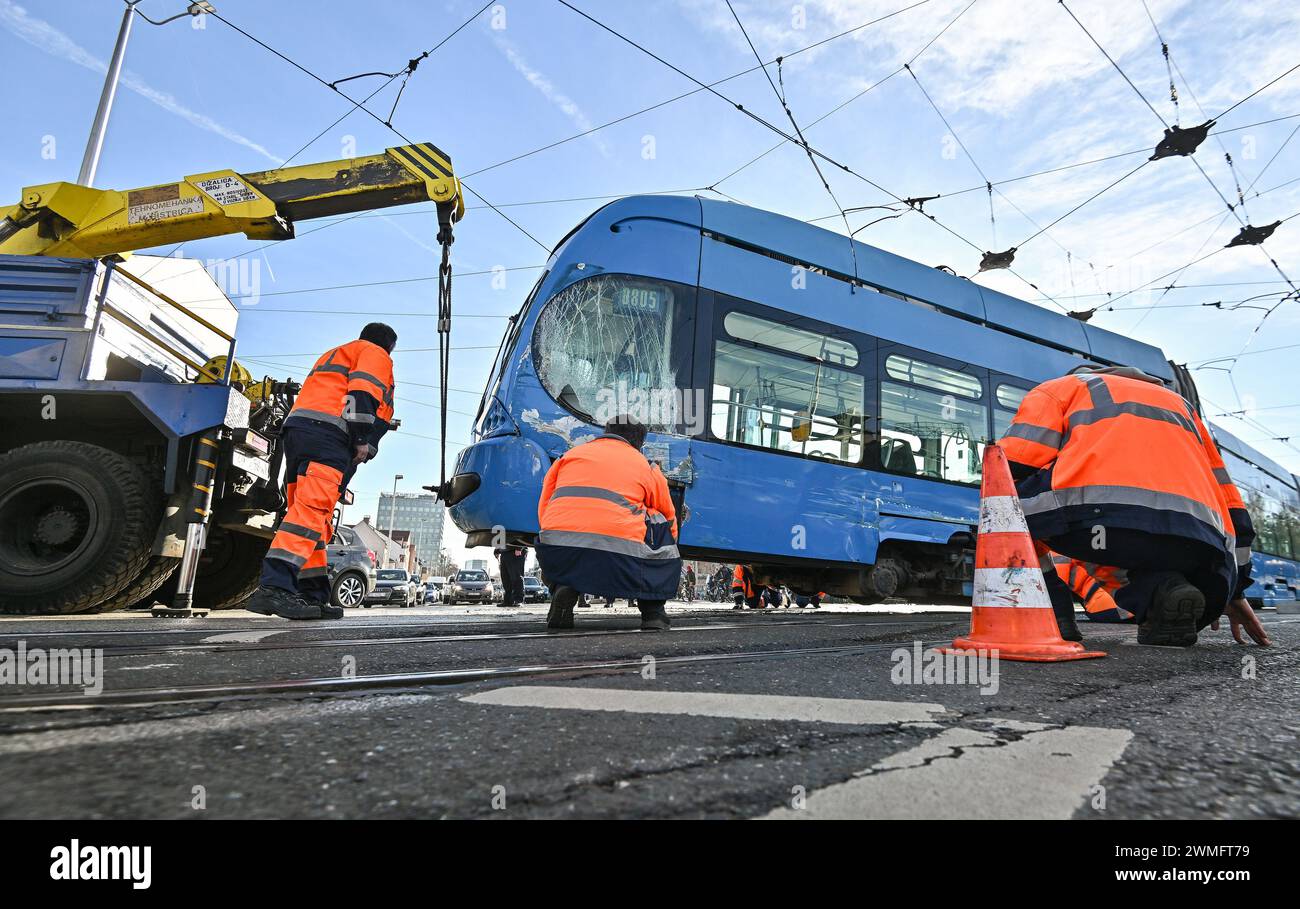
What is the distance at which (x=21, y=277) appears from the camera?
510cm

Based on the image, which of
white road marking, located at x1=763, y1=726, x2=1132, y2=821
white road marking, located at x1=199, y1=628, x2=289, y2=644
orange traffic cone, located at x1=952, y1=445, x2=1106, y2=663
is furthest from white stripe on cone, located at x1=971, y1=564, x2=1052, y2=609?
white road marking, located at x1=199, y1=628, x2=289, y2=644

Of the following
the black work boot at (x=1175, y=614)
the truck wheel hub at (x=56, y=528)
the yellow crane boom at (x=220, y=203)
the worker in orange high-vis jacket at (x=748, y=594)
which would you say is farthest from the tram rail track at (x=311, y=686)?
the worker in orange high-vis jacket at (x=748, y=594)

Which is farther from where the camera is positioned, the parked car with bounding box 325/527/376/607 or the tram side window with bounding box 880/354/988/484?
the parked car with bounding box 325/527/376/607

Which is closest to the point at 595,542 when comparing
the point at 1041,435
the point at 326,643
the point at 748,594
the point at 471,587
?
the point at 326,643

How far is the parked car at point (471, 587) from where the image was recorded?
1120 inches

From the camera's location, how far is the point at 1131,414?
128 inches

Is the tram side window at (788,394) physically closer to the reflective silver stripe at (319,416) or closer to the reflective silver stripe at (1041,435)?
the reflective silver stripe at (1041,435)

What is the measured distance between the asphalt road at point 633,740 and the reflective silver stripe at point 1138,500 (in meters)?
0.95

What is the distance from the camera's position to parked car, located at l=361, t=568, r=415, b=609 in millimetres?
23266

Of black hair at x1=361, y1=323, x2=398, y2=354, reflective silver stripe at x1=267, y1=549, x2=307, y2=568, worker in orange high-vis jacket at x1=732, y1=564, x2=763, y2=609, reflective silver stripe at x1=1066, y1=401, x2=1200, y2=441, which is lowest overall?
worker in orange high-vis jacket at x1=732, y1=564, x2=763, y2=609

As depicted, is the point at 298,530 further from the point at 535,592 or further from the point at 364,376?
the point at 535,592

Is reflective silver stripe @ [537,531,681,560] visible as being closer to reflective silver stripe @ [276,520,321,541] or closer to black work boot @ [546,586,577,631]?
black work boot @ [546,586,577,631]
